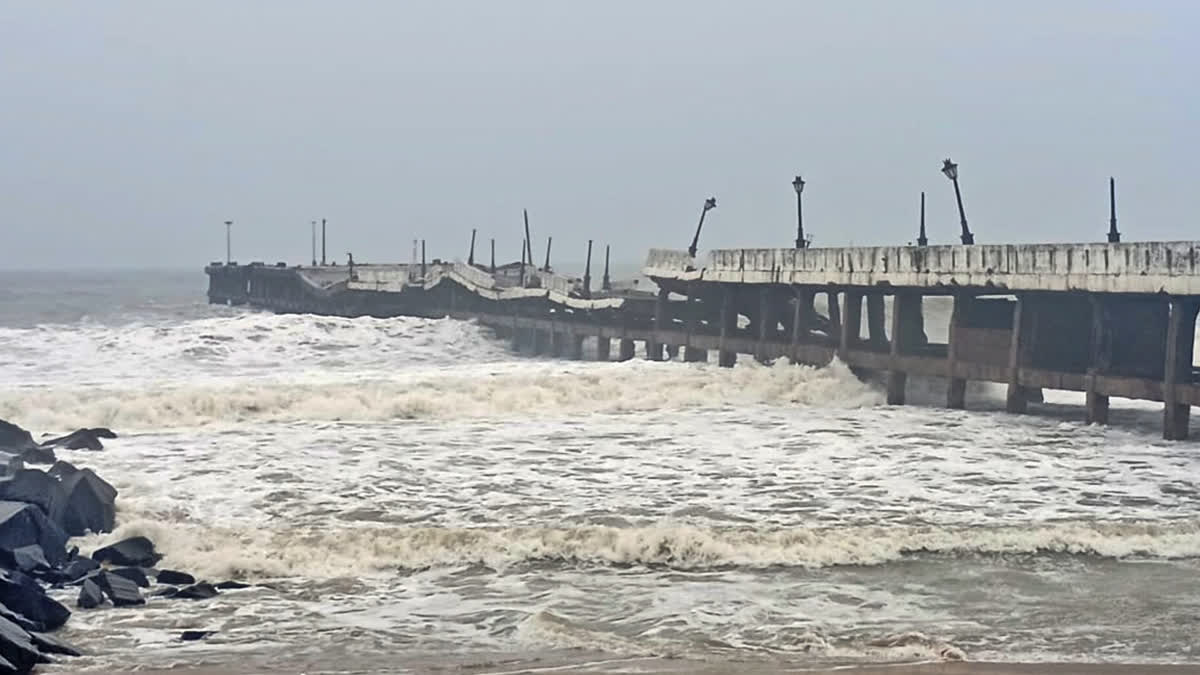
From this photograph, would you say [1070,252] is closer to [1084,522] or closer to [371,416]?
[1084,522]

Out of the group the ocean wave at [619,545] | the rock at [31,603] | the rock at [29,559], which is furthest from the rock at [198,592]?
the rock at [29,559]

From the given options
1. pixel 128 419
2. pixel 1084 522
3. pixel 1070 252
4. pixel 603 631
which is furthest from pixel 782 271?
pixel 603 631

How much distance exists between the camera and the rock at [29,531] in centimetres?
1360

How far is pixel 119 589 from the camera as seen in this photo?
1288 centimetres

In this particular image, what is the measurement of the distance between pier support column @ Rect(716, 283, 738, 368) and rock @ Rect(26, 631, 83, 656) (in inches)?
972

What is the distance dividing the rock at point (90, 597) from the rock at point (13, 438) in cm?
803

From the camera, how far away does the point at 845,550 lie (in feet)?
49.1

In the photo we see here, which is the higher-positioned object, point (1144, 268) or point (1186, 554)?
point (1144, 268)

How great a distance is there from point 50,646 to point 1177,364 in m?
17.3

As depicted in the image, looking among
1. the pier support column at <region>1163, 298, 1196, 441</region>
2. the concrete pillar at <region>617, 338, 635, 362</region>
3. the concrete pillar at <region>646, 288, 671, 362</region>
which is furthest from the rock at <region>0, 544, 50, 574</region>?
the concrete pillar at <region>617, 338, 635, 362</region>

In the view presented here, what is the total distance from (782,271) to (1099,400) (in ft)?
33.9

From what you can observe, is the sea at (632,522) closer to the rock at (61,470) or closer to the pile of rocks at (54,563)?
the pile of rocks at (54,563)

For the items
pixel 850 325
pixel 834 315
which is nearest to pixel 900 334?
pixel 850 325

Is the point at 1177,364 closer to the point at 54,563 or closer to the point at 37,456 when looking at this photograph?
the point at 54,563
